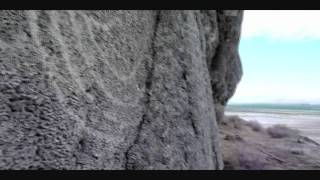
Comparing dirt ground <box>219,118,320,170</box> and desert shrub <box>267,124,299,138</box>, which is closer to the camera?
dirt ground <box>219,118,320,170</box>

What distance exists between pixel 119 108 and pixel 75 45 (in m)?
0.60

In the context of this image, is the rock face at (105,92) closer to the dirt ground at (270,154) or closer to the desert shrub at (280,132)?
the dirt ground at (270,154)

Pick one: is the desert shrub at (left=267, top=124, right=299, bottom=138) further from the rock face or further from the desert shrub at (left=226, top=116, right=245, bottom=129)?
the rock face

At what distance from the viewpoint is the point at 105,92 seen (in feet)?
9.13

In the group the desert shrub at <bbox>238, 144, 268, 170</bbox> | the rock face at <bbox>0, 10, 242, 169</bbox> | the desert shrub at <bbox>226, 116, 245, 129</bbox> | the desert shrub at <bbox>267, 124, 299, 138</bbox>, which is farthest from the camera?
the desert shrub at <bbox>226, 116, 245, 129</bbox>

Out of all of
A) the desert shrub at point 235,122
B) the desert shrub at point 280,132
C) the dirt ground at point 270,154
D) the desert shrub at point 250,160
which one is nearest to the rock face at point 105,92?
the dirt ground at point 270,154

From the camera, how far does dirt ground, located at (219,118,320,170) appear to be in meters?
14.3

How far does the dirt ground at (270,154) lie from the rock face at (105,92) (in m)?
10.3

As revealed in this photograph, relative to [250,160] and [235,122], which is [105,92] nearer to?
[250,160]

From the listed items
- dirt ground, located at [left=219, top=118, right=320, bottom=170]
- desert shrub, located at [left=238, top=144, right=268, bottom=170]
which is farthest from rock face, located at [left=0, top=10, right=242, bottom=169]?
desert shrub, located at [left=238, top=144, right=268, bottom=170]

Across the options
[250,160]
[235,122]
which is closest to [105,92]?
[250,160]

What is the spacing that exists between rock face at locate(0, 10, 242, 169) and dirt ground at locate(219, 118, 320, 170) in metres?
10.3

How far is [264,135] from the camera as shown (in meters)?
25.2
